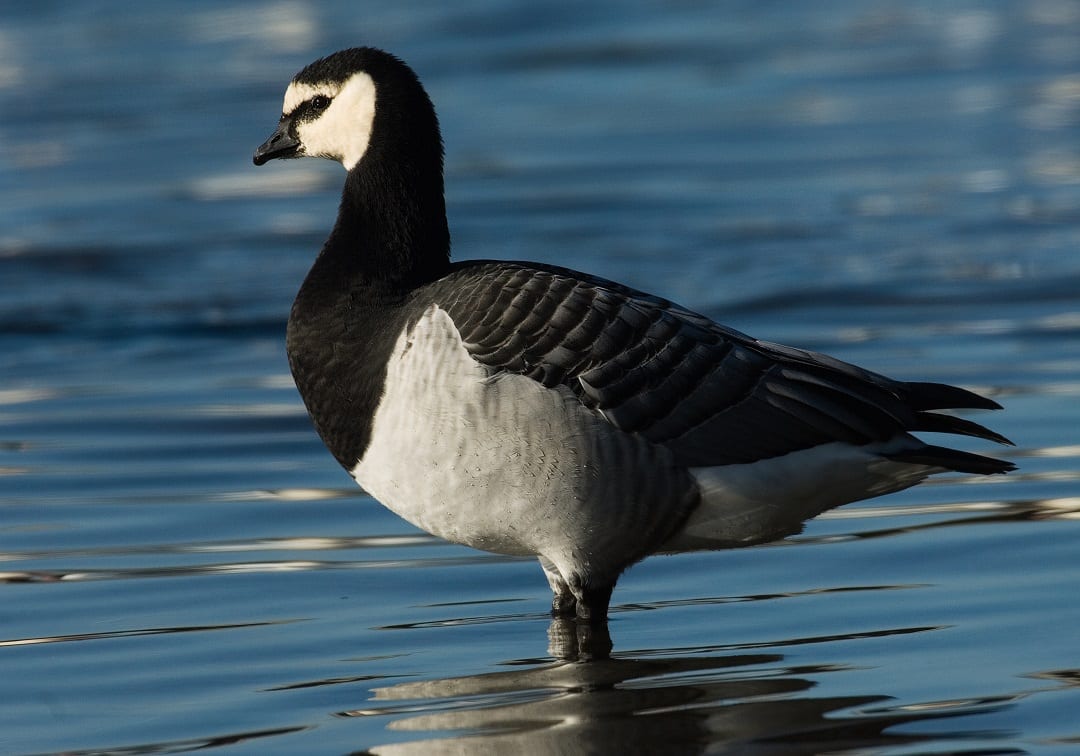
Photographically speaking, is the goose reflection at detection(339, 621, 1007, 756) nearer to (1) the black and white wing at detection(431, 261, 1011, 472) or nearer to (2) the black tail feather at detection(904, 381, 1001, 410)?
(1) the black and white wing at detection(431, 261, 1011, 472)

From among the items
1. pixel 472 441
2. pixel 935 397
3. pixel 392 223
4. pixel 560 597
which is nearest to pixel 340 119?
pixel 392 223

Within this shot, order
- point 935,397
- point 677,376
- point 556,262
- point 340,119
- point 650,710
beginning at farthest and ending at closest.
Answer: point 556,262, point 340,119, point 935,397, point 677,376, point 650,710

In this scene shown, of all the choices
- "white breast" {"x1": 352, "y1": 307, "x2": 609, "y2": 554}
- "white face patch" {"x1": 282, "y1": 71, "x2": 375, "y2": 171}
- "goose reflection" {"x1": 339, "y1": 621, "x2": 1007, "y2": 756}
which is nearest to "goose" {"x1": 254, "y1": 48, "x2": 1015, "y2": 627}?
"white breast" {"x1": 352, "y1": 307, "x2": 609, "y2": 554}

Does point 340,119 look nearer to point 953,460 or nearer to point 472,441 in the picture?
point 472,441

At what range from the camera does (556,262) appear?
13617mm

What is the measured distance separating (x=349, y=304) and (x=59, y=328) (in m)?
6.44

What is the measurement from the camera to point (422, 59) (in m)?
21.9

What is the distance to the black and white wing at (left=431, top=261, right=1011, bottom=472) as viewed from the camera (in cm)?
625

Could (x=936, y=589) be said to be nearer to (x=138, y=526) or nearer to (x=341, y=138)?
(x=341, y=138)

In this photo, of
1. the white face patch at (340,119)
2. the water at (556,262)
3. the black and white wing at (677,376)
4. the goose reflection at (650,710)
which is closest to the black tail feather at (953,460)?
the black and white wing at (677,376)

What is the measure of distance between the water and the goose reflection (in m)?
0.02

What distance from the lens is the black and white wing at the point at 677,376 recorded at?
6254mm

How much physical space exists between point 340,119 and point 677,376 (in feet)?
5.74

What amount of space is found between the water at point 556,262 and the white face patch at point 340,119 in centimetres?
171
